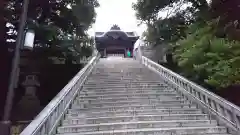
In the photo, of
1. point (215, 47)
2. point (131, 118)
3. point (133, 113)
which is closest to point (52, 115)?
point (131, 118)

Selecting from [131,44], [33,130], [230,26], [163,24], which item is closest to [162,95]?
[230,26]

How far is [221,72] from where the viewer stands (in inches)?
284

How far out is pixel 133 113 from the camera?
24.3ft

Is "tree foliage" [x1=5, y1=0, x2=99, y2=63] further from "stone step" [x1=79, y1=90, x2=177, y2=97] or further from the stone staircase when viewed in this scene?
"stone step" [x1=79, y1=90, x2=177, y2=97]

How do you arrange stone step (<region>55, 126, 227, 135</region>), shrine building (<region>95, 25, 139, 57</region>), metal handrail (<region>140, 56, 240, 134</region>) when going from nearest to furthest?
stone step (<region>55, 126, 227, 135</region>) < metal handrail (<region>140, 56, 240, 134</region>) < shrine building (<region>95, 25, 139, 57</region>)

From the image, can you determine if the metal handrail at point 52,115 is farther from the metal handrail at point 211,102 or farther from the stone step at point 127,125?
the metal handrail at point 211,102

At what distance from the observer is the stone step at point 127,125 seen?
Result: 6.17 m

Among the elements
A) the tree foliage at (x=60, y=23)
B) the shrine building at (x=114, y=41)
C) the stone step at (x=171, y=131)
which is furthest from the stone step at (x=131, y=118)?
the shrine building at (x=114, y=41)

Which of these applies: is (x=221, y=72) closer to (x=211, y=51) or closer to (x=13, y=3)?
(x=211, y=51)

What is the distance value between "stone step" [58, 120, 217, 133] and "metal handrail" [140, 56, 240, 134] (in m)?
0.37

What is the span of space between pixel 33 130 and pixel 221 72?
530 cm

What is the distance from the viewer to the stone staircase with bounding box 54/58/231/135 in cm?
624

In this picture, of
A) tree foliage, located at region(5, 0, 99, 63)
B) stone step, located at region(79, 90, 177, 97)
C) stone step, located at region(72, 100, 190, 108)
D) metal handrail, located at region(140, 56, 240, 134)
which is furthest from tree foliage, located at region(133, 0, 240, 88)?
tree foliage, located at region(5, 0, 99, 63)

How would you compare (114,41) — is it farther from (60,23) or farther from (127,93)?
(127,93)
